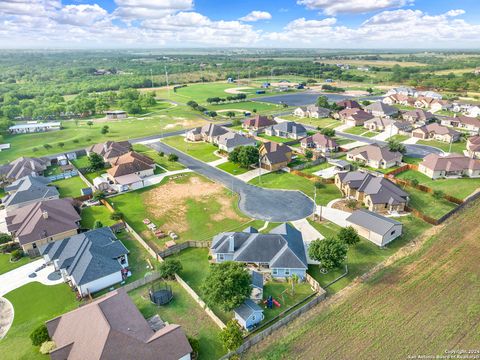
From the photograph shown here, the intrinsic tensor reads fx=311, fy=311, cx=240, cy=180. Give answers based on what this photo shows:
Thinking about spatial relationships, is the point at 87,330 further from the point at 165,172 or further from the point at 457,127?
the point at 457,127

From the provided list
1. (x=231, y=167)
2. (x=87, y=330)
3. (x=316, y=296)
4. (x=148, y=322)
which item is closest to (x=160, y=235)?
(x=148, y=322)

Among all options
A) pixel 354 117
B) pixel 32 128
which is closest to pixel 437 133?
pixel 354 117

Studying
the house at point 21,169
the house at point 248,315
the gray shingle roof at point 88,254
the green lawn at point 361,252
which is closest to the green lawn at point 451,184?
the green lawn at point 361,252

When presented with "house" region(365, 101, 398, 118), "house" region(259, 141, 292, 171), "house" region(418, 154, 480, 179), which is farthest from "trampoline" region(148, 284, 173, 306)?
"house" region(365, 101, 398, 118)

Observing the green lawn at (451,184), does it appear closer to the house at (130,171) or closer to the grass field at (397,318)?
the grass field at (397,318)

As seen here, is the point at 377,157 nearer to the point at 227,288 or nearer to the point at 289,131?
the point at 289,131

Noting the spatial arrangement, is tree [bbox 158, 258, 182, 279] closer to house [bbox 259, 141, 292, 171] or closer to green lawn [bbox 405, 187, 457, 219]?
house [bbox 259, 141, 292, 171]

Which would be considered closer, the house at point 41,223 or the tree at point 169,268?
the tree at point 169,268
